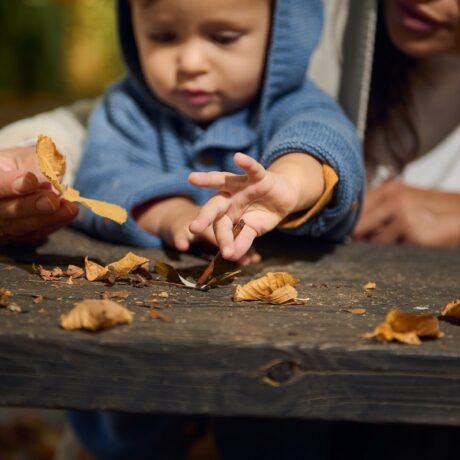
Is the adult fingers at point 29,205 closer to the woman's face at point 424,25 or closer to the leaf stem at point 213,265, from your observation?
the leaf stem at point 213,265

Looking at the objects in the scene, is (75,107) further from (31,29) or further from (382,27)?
(31,29)

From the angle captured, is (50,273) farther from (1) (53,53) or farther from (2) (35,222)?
(1) (53,53)

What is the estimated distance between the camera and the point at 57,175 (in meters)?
0.82

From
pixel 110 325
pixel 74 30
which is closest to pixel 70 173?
pixel 110 325

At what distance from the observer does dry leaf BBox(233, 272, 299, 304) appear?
0.74 meters

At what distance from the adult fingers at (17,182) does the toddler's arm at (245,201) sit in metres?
0.21

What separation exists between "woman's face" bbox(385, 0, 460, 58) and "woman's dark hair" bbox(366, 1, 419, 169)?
172 millimetres

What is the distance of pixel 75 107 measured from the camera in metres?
1.45

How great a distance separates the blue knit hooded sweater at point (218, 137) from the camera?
1.03m

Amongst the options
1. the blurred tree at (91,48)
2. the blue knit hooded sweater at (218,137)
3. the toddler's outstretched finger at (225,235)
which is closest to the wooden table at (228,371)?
the toddler's outstretched finger at (225,235)

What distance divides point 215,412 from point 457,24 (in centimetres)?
101

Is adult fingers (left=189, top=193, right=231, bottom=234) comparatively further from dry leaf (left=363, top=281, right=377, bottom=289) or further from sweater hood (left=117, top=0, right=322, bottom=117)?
sweater hood (left=117, top=0, right=322, bottom=117)

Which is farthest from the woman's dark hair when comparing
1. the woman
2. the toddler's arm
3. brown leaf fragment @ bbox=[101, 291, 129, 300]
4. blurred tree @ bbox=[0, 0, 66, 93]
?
Result: blurred tree @ bbox=[0, 0, 66, 93]

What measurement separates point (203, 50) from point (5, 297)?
0.62m
